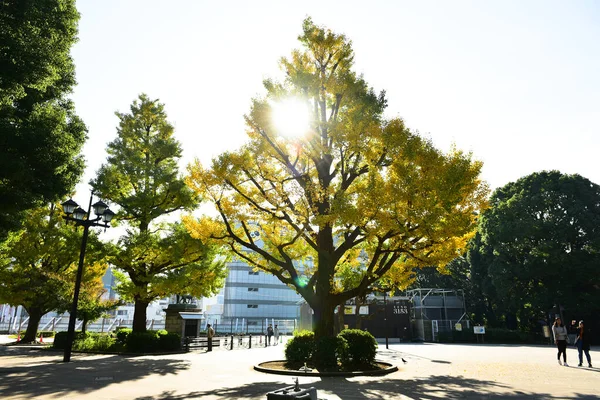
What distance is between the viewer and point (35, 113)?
12.2 m

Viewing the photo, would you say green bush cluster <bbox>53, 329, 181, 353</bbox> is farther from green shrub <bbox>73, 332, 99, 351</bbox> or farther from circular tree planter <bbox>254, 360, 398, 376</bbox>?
circular tree planter <bbox>254, 360, 398, 376</bbox>

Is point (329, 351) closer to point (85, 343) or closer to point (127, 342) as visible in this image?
point (127, 342)

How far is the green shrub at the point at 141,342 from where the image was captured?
18.8 meters

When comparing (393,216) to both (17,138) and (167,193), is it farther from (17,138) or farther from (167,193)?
(167,193)

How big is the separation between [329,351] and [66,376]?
7578 mm

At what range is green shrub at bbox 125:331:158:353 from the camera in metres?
18.8

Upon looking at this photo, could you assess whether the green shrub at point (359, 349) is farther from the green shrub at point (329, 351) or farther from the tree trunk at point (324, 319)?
the tree trunk at point (324, 319)

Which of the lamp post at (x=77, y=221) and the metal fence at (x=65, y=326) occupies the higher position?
the lamp post at (x=77, y=221)

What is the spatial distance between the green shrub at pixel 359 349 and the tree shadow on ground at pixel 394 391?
2.14 meters

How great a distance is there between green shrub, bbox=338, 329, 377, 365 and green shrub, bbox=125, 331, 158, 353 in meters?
11.4

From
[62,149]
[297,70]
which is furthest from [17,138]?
[297,70]

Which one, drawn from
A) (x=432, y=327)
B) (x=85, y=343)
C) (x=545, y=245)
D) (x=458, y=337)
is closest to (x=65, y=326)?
(x=85, y=343)

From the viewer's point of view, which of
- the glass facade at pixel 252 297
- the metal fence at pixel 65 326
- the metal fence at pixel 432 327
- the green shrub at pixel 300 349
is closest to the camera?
the green shrub at pixel 300 349

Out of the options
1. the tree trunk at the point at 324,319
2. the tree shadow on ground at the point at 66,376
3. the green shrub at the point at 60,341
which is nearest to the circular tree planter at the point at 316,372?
the tree trunk at the point at 324,319
